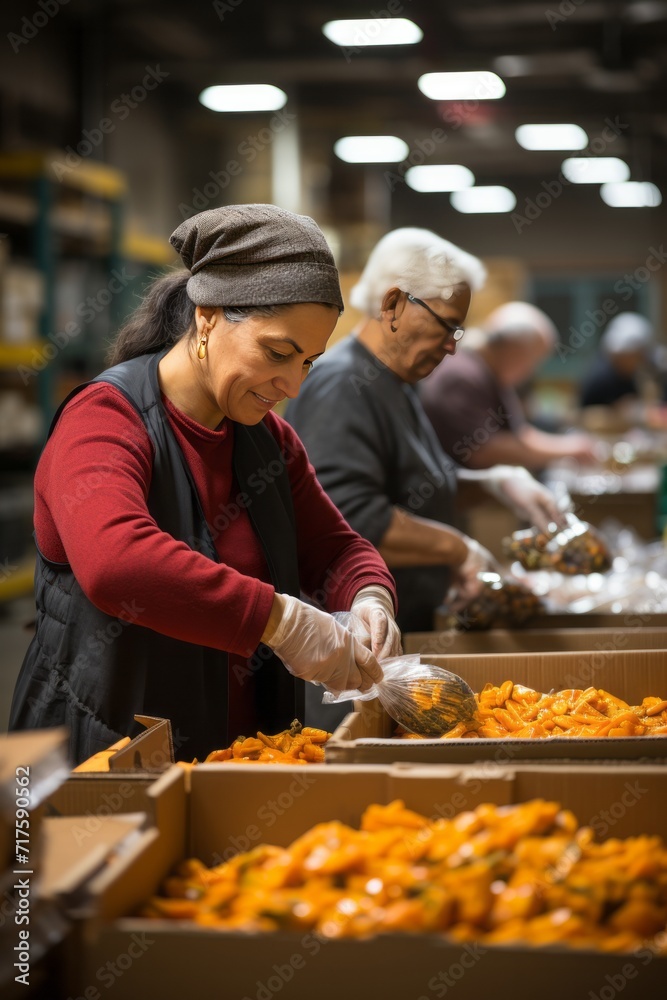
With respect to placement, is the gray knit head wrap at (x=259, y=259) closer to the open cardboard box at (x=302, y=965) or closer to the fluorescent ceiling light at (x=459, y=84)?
the open cardboard box at (x=302, y=965)

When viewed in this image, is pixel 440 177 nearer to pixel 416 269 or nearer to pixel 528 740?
pixel 416 269

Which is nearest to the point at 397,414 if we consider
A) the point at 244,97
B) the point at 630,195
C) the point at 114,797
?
the point at 114,797

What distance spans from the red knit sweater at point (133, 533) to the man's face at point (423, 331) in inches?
31.2

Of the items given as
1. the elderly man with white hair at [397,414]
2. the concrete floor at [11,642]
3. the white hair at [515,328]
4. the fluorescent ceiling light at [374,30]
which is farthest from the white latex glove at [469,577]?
the fluorescent ceiling light at [374,30]

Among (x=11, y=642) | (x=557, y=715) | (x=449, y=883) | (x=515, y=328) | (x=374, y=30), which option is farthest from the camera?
(x=11, y=642)

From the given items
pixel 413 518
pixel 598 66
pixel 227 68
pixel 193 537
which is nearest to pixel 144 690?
pixel 193 537

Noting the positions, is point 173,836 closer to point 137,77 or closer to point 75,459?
point 75,459

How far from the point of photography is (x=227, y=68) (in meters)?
7.84

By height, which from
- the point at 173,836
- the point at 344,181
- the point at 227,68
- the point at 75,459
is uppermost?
the point at 227,68

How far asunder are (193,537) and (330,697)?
372mm

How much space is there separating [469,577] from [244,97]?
6108 mm

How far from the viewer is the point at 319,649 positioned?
1.70m

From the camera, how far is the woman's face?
178 cm

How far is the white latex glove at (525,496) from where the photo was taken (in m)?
3.30
